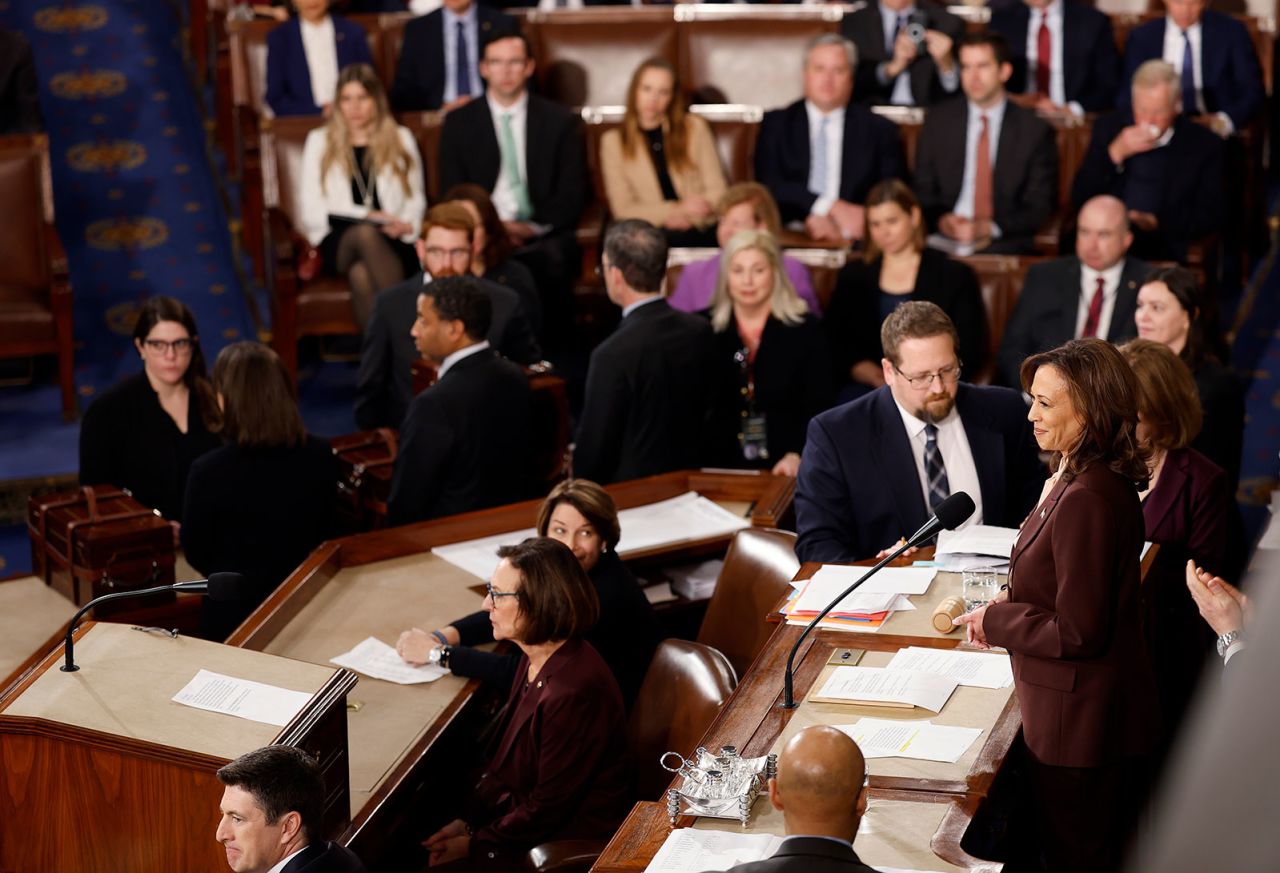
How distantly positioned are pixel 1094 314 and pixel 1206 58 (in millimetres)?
2204

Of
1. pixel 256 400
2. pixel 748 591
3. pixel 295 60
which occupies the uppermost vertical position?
pixel 295 60

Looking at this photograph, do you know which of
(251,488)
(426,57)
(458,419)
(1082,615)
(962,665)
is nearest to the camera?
(1082,615)

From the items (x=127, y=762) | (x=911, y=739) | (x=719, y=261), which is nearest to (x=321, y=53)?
(x=719, y=261)

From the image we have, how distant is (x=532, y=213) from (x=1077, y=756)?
4.77 metres

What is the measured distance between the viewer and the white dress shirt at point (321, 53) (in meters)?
7.36

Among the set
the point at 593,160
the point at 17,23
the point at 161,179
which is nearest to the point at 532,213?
the point at 593,160

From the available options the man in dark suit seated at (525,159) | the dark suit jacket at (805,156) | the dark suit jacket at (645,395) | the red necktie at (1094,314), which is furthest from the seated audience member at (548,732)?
the dark suit jacket at (805,156)

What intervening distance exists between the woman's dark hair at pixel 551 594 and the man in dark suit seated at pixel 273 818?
0.73 m

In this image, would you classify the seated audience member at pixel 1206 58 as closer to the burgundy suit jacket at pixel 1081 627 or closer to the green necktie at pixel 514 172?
the green necktie at pixel 514 172

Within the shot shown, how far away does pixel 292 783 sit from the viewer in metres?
2.71

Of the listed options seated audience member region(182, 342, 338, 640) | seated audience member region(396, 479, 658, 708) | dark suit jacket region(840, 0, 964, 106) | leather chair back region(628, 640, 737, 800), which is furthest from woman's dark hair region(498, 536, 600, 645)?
dark suit jacket region(840, 0, 964, 106)

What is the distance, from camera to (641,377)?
491 cm

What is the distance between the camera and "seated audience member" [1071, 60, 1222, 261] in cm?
650

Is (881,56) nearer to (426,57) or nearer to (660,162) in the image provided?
(660,162)
